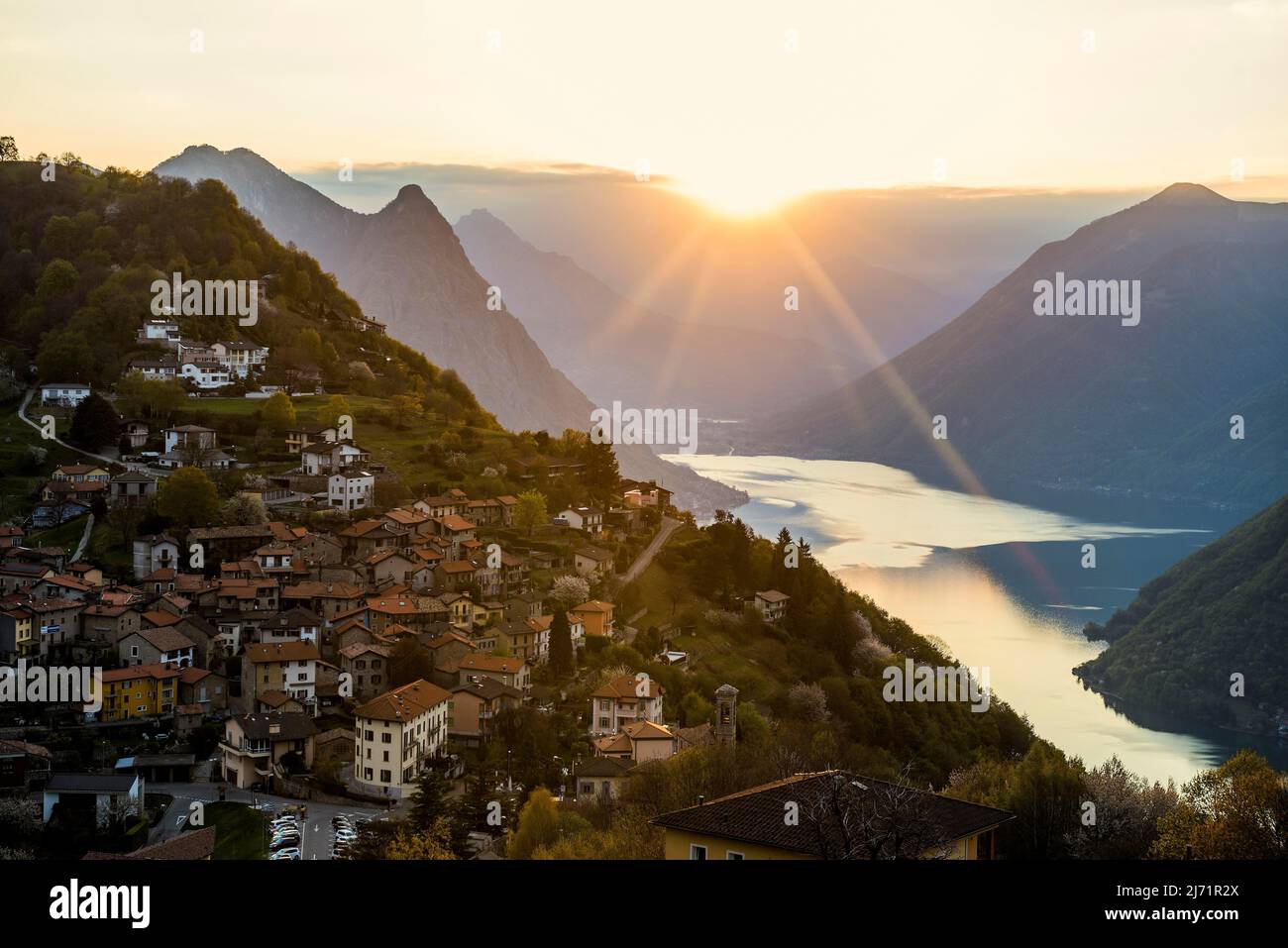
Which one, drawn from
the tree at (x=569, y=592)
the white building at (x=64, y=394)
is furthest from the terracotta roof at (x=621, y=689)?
the white building at (x=64, y=394)

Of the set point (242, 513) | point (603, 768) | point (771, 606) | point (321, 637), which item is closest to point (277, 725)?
point (321, 637)

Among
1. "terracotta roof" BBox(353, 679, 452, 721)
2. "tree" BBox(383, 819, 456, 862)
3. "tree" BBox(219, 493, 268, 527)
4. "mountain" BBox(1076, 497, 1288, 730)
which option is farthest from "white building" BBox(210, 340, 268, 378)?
"mountain" BBox(1076, 497, 1288, 730)

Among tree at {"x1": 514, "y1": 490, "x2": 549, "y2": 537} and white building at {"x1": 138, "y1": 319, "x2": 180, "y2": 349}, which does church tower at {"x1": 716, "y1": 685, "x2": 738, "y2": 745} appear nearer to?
tree at {"x1": 514, "y1": 490, "x2": 549, "y2": 537}

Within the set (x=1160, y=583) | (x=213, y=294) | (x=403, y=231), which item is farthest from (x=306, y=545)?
(x=403, y=231)

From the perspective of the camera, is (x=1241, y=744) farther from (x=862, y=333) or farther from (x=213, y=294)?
(x=862, y=333)

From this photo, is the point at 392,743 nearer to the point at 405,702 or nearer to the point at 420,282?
the point at 405,702
